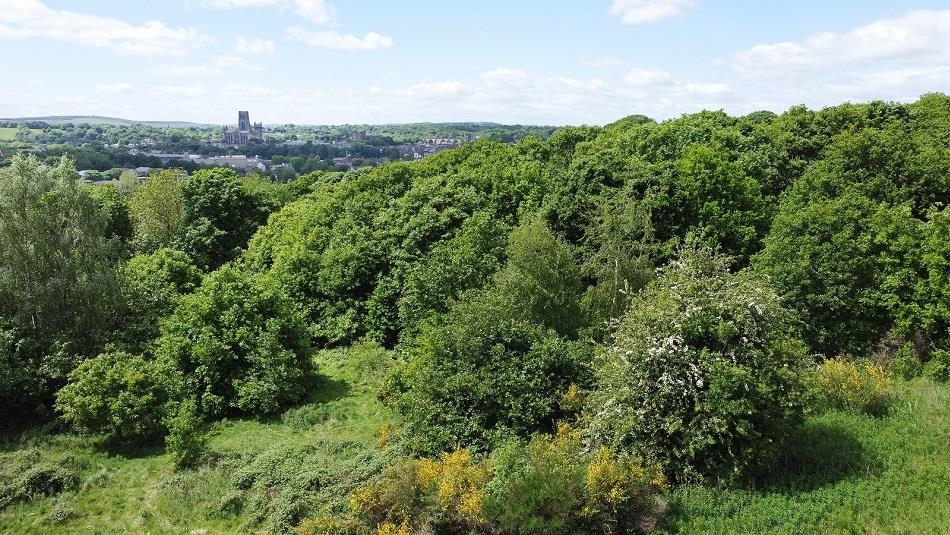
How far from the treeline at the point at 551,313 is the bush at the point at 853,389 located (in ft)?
0.36

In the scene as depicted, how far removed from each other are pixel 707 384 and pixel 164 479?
689 inches

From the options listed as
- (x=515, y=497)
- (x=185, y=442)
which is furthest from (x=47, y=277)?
(x=515, y=497)

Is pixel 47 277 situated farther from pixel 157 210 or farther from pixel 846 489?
pixel 846 489

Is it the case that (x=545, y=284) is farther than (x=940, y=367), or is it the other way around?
(x=545, y=284)

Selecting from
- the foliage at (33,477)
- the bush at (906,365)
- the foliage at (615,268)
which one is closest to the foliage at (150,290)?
the foliage at (33,477)

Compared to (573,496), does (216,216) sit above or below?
above

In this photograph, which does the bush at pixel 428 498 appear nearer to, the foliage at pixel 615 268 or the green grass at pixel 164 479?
the green grass at pixel 164 479

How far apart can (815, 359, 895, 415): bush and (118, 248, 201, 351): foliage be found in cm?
2851

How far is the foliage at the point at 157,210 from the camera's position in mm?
47656

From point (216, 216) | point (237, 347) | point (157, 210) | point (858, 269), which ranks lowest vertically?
point (237, 347)

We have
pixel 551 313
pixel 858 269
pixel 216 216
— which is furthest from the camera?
pixel 216 216

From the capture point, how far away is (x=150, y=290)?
102 ft

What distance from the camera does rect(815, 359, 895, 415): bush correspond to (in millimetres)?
18953

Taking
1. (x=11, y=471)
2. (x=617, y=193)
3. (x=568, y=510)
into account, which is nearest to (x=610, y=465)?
(x=568, y=510)
